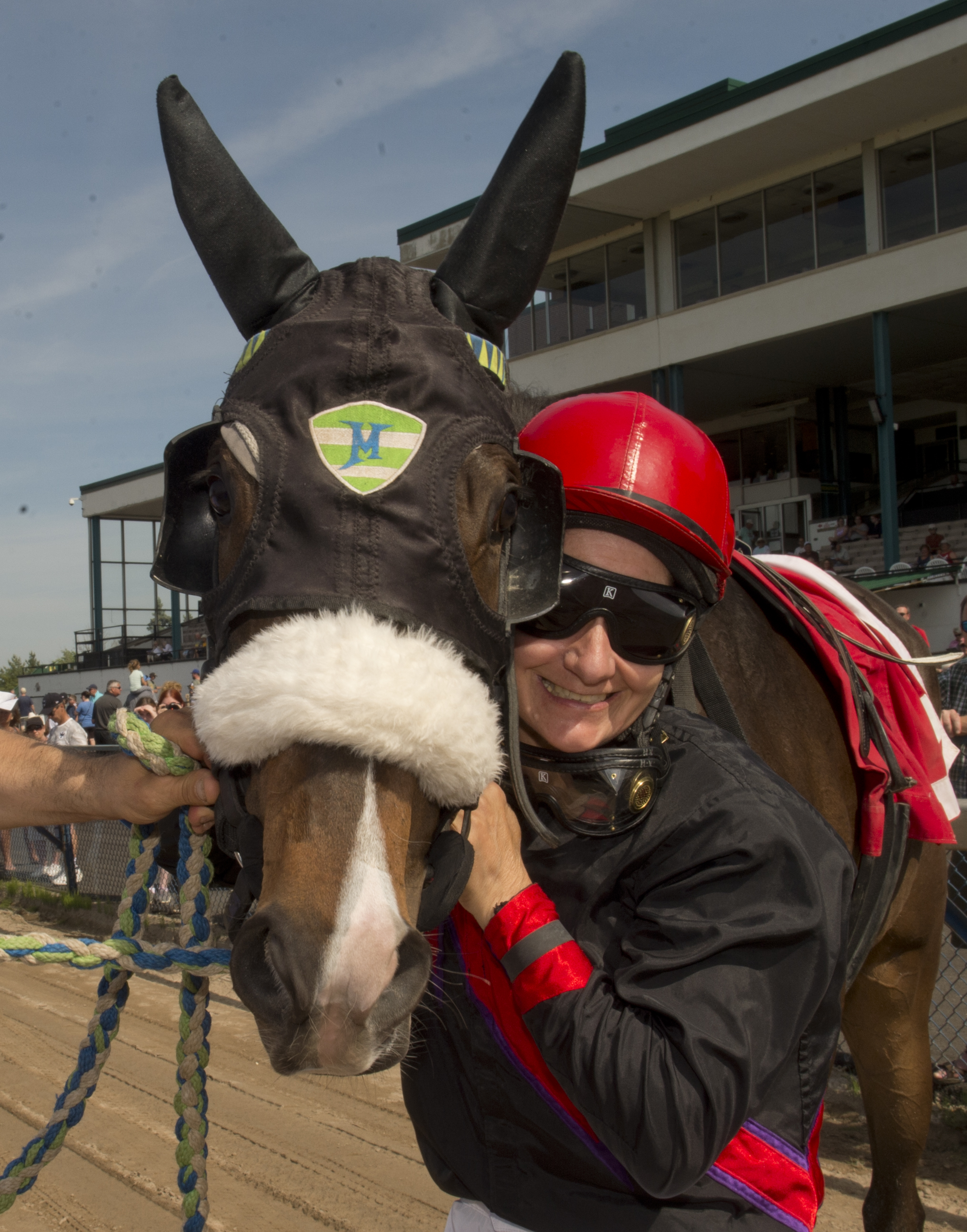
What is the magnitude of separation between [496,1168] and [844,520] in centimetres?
2029

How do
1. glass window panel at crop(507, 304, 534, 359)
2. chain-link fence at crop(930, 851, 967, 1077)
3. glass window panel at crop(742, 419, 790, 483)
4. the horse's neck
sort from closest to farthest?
the horse's neck < chain-link fence at crop(930, 851, 967, 1077) < glass window panel at crop(507, 304, 534, 359) < glass window panel at crop(742, 419, 790, 483)

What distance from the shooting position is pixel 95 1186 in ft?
11.4

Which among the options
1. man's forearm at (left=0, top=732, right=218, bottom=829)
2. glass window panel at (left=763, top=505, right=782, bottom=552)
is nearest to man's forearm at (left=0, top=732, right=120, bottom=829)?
man's forearm at (left=0, top=732, right=218, bottom=829)

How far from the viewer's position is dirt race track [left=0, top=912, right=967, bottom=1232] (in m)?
3.25

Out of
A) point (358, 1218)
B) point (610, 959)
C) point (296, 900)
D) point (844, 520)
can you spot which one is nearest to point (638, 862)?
point (610, 959)

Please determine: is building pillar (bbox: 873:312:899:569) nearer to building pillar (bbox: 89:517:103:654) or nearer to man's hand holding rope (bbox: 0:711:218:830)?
man's hand holding rope (bbox: 0:711:218:830)

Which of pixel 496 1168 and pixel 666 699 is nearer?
pixel 496 1168

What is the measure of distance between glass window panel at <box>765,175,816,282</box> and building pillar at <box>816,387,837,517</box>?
448 centimetres

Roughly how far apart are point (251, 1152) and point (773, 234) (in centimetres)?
1956

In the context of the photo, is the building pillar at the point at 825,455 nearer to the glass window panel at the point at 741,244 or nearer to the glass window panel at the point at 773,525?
the glass window panel at the point at 773,525

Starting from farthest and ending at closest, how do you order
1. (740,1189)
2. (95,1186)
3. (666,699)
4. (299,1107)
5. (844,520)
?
(844,520)
(299,1107)
(95,1186)
(666,699)
(740,1189)

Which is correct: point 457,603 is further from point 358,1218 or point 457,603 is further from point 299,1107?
point 299,1107

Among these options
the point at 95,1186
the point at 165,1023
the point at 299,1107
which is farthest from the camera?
the point at 165,1023

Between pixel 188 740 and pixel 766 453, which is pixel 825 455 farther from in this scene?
pixel 188 740
